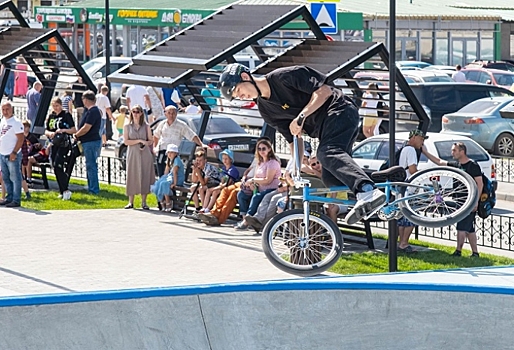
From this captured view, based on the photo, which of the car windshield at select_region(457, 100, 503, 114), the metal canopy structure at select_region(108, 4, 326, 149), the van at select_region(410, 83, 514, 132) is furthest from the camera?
the van at select_region(410, 83, 514, 132)

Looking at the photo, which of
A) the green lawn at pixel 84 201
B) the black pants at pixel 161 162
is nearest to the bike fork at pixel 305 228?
the black pants at pixel 161 162

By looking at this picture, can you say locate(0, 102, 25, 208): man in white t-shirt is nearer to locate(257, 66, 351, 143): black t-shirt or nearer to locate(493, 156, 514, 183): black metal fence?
locate(257, 66, 351, 143): black t-shirt

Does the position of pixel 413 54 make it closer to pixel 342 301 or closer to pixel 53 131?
pixel 53 131

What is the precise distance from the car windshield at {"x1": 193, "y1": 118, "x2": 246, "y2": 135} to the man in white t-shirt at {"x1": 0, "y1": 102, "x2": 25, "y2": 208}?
3.91 m

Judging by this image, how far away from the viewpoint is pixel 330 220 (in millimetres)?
9938

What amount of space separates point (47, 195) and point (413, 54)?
3762 centimetres

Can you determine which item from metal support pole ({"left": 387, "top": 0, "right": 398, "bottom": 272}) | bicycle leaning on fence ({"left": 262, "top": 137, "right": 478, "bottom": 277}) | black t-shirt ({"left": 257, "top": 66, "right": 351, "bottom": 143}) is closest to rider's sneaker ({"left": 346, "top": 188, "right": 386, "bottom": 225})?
bicycle leaning on fence ({"left": 262, "top": 137, "right": 478, "bottom": 277})

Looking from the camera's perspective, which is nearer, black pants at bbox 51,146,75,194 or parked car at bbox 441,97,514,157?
black pants at bbox 51,146,75,194

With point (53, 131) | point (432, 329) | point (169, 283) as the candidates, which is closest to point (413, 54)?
point (53, 131)

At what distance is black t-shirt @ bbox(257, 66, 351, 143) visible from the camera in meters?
9.55

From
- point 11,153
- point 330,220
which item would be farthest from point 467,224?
point 11,153

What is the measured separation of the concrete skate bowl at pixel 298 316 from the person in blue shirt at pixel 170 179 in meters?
8.29

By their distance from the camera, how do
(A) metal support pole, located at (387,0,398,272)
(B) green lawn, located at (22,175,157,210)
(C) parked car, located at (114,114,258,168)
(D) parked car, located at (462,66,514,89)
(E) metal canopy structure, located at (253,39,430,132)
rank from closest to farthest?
(A) metal support pole, located at (387,0,398,272) < (E) metal canopy structure, located at (253,39,430,132) < (C) parked car, located at (114,114,258,168) < (B) green lawn, located at (22,175,157,210) < (D) parked car, located at (462,66,514,89)

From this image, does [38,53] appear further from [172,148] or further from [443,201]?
[443,201]
